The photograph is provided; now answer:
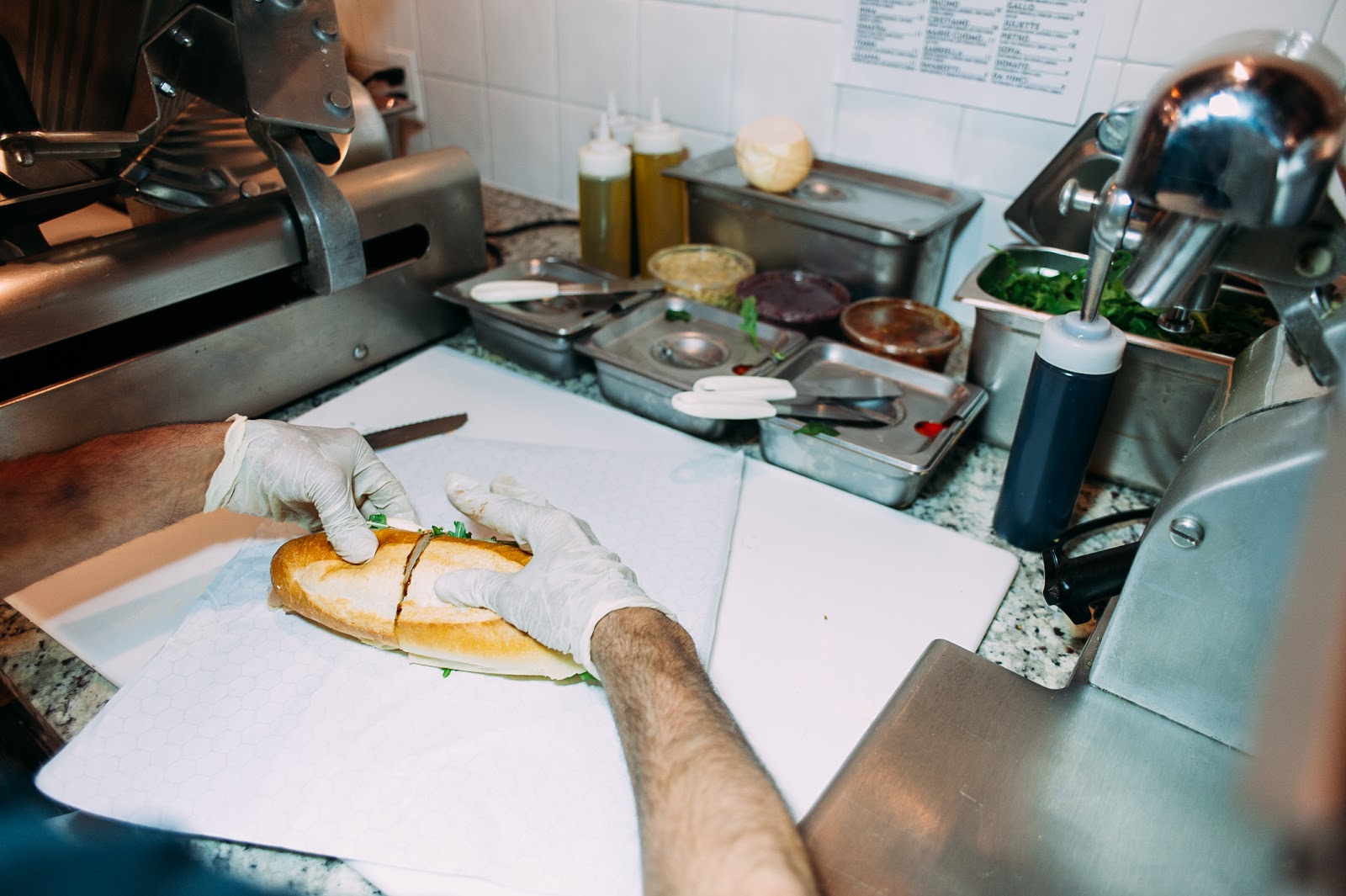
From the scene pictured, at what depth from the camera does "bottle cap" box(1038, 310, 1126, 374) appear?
3.06 feet

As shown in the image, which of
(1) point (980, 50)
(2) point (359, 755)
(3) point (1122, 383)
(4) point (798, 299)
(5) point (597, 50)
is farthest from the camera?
(5) point (597, 50)

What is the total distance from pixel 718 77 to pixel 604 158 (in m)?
0.34

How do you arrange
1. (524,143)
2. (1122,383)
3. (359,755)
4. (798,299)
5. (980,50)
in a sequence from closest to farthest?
(359,755)
(1122,383)
(980,50)
(798,299)
(524,143)

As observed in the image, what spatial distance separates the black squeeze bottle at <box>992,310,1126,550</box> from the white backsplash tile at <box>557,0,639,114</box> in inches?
48.8

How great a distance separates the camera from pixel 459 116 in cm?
217

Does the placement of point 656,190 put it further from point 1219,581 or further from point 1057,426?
point 1219,581

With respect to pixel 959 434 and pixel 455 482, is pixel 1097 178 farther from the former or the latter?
pixel 455 482

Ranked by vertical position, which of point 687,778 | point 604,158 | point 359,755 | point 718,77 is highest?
point 718,77

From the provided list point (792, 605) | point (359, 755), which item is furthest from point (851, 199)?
point (359, 755)

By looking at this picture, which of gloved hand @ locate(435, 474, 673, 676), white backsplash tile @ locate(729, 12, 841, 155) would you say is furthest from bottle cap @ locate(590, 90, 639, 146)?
gloved hand @ locate(435, 474, 673, 676)

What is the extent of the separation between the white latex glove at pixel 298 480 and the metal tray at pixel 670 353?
1.46 ft

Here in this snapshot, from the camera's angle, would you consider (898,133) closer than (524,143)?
Yes

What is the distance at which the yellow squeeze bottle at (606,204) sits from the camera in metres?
1.62

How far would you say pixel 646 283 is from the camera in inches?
59.7
